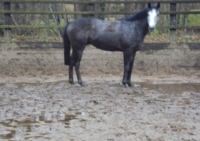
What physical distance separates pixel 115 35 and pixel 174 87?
1.72m

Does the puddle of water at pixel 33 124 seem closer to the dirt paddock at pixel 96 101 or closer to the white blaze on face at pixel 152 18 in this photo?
the dirt paddock at pixel 96 101

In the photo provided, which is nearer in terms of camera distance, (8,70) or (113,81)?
(113,81)

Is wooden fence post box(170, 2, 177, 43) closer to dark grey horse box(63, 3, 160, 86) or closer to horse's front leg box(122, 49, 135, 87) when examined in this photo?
dark grey horse box(63, 3, 160, 86)

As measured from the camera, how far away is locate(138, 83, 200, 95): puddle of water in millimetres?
8414

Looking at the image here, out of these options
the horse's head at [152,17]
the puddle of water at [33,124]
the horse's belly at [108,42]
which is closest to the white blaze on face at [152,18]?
the horse's head at [152,17]

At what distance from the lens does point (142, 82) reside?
381 inches

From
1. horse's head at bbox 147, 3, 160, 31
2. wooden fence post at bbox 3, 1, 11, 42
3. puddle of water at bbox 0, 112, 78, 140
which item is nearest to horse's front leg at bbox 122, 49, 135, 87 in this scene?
horse's head at bbox 147, 3, 160, 31

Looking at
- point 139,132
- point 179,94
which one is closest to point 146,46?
point 179,94

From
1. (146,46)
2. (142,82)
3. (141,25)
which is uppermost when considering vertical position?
(141,25)

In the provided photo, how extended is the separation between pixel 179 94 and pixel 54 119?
313 centimetres

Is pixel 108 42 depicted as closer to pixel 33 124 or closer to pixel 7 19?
pixel 7 19

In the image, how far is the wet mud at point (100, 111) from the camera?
198 inches

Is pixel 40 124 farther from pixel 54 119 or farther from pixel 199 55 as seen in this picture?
pixel 199 55

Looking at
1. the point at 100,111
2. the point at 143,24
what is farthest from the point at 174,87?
the point at 100,111
